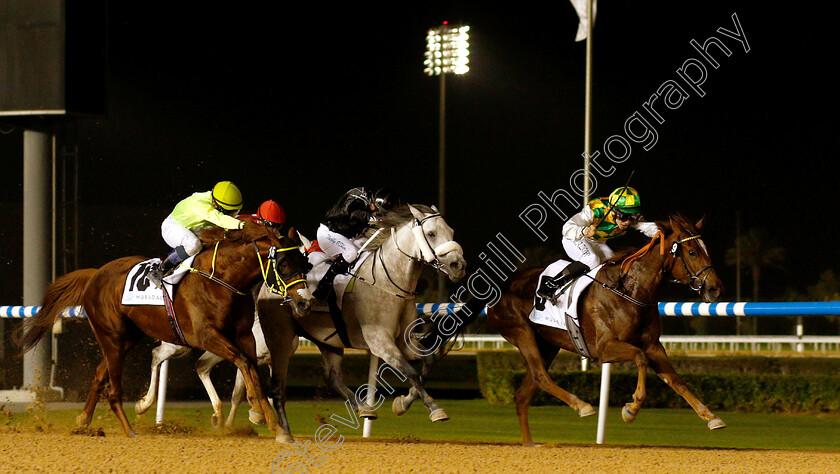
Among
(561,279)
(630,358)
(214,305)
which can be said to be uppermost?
(561,279)

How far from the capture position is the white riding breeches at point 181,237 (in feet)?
20.2

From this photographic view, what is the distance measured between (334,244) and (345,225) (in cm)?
14

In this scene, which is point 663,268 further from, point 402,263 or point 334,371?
point 334,371

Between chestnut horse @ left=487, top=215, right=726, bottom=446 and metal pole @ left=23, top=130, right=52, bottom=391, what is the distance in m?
5.67

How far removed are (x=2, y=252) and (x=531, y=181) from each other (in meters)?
19.5

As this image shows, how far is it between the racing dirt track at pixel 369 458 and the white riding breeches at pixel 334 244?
1423 millimetres

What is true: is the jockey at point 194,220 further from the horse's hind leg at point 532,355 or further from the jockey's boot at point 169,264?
the horse's hind leg at point 532,355

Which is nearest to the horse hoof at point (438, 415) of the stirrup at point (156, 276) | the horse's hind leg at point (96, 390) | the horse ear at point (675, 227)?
the horse ear at point (675, 227)

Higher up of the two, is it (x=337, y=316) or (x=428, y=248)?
(x=428, y=248)

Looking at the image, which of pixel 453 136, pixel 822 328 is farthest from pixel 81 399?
pixel 822 328

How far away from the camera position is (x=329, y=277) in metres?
6.22

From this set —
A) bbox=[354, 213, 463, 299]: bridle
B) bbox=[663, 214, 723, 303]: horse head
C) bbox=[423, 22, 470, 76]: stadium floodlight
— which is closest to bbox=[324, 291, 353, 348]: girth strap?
bbox=[354, 213, 463, 299]: bridle

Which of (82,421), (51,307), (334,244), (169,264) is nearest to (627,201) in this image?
(334,244)

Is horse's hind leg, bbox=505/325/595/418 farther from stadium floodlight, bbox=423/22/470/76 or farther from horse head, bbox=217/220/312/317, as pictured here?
stadium floodlight, bbox=423/22/470/76
